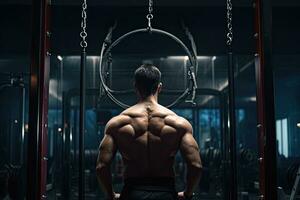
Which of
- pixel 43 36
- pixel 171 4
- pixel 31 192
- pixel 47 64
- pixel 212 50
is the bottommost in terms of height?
pixel 31 192

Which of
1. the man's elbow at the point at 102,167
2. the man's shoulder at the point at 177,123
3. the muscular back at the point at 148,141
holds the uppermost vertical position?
the man's shoulder at the point at 177,123

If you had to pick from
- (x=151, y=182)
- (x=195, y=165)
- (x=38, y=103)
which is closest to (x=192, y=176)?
(x=195, y=165)

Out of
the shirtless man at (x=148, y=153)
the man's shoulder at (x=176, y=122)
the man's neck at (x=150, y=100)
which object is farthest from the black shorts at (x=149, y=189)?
the man's neck at (x=150, y=100)

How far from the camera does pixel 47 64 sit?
2.38m

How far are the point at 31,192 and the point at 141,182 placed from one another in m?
0.66

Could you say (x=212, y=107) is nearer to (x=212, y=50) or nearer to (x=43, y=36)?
(x=212, y=50)

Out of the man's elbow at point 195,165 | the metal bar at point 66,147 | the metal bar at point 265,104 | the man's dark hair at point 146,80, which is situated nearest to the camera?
the metal bar at point 265,104

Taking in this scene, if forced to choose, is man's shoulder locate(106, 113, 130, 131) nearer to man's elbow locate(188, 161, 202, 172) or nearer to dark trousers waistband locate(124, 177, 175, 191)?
dark trousers waistband locate(124, 177, 175, 191)

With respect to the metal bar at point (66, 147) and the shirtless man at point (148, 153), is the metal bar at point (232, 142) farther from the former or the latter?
the metal bar at point (66, 147)

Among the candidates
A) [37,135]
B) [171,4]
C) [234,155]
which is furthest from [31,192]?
[171,4]

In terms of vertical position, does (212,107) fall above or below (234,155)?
above

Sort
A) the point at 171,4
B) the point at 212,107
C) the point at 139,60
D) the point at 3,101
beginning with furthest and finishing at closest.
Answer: the point at 212,107
the point at 139,60
the point at 3,101
the point at 171,4

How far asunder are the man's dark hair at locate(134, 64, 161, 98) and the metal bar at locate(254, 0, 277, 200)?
64 cm

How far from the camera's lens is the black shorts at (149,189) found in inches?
95.8
